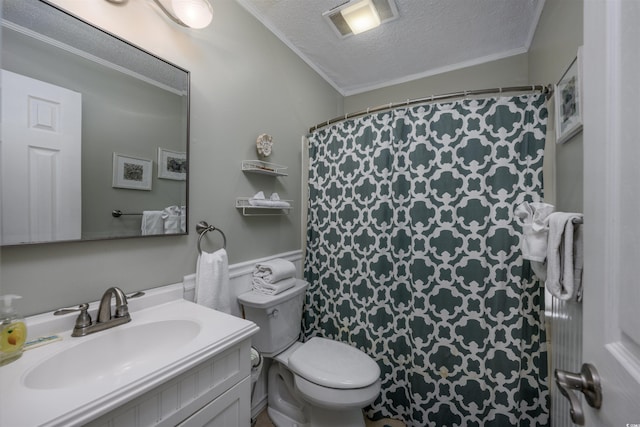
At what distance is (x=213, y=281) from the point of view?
1216 mm

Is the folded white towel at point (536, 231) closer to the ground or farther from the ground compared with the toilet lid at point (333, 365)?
farther from the ground

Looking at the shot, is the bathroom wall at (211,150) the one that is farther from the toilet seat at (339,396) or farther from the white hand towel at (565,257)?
the white hand towel at (565,257)

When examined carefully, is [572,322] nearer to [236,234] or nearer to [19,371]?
[236,234]

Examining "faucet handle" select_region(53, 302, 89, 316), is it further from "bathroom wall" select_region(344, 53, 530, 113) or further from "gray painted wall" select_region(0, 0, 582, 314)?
"bathroom wall" select_region(344, 53, 530, 113)

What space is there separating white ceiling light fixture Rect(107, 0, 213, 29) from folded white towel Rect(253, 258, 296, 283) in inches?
48.3

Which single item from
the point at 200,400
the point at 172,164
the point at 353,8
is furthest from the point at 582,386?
the point at 353,8

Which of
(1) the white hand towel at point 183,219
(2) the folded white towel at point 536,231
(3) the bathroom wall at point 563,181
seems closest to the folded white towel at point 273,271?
(1) the white hand towel at point 183,219

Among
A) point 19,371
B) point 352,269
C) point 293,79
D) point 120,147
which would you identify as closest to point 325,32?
point 293,79

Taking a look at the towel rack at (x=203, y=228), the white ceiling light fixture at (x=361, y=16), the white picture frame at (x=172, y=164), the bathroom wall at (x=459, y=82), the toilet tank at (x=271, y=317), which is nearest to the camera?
the white picture frame at (x=172, y=164)

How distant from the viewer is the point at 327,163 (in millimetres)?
1833

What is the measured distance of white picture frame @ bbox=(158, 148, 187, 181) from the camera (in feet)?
3.69

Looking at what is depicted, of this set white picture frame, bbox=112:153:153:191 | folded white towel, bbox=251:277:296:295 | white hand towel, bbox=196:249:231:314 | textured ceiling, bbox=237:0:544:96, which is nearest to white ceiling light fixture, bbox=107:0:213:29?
textured ceiling, bbox=237:0:544:96

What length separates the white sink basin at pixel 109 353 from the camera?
0.70m

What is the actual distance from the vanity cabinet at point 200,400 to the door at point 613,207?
0.91 metres
